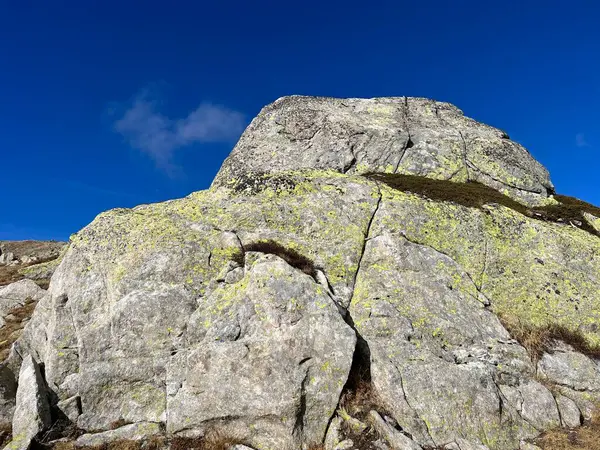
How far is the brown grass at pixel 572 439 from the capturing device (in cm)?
1233

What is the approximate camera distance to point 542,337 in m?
16.5

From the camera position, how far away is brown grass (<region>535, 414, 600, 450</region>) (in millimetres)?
12328

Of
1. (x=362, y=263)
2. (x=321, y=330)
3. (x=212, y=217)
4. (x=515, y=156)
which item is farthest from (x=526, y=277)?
(x=212, y=217)

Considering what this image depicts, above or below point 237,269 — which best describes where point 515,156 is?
above

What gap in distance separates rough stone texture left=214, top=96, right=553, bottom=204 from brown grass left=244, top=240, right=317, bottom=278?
11606 mm

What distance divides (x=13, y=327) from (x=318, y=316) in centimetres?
2255

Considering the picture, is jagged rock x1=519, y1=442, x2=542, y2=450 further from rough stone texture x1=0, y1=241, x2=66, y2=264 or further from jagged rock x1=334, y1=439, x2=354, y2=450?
rough stone texture x1=0, y1=241, x2=66, y2=264

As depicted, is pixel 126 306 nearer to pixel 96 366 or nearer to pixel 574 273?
pixel 96 366

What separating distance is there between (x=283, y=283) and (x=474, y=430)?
27.4 feet

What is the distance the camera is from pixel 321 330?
540 inches

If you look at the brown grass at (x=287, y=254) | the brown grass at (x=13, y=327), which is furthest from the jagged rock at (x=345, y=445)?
the brown grass at (x=13, y=327)

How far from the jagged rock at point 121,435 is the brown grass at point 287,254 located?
7.95 m

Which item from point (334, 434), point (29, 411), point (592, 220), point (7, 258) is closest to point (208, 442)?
point (334, 434)

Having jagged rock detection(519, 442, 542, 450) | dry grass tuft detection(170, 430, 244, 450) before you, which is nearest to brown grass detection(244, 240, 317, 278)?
dry grass tuft detection(170, 430, 244, 450)
